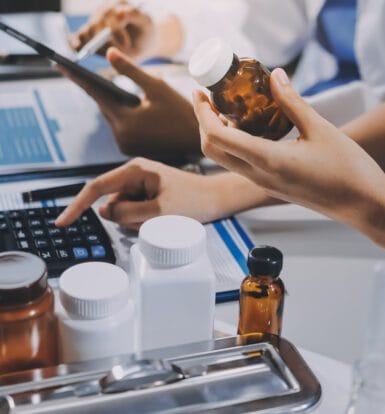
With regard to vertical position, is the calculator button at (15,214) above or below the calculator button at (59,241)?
above

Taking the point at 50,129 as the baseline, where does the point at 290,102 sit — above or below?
above

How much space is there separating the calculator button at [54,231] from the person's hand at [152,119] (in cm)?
25

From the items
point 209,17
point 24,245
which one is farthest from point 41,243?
point 209,17

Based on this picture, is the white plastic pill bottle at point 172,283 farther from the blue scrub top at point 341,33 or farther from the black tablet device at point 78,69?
the blue scrub top at point 341,33

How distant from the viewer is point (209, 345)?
0.60 m

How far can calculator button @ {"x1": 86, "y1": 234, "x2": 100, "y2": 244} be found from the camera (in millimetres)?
771

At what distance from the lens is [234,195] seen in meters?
0.88

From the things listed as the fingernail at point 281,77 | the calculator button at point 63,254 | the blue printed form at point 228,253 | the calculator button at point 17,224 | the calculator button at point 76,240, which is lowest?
the blue printed form at point 228,253

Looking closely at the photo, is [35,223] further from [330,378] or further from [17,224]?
[330,378]

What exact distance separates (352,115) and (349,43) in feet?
0.78

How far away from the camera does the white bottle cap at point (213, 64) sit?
1.99ft

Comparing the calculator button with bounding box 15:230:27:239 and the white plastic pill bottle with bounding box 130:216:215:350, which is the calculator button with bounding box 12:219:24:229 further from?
the white plastic pill bottle with bounding box 130:216:215:350

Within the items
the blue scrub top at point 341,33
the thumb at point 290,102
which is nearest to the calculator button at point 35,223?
the thumb at point 290,102

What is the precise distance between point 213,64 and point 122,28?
2.20ft
